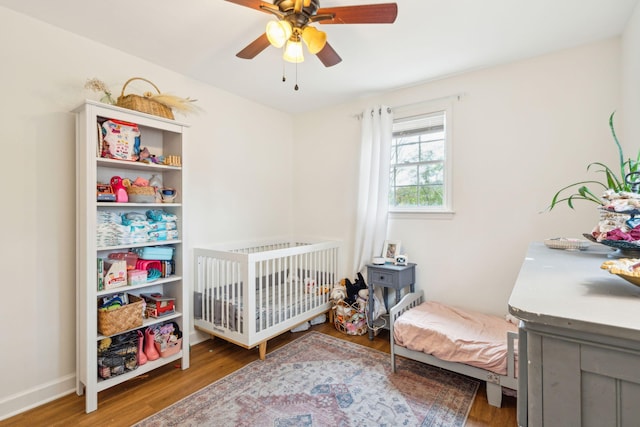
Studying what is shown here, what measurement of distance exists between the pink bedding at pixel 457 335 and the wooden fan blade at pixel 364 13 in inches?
78.3

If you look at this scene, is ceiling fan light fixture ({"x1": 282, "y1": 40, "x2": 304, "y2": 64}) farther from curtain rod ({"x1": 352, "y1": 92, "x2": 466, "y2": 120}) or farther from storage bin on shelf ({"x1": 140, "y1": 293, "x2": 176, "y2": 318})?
storage bin on shelf ({"x1": 140, "y1": 293, "x2": 176, "y2": 318})

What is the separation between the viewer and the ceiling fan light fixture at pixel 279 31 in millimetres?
1501

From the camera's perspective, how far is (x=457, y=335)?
6.77ft

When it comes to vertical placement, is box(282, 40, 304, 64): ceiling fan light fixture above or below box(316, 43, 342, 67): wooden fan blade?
below

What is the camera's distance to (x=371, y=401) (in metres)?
1.91

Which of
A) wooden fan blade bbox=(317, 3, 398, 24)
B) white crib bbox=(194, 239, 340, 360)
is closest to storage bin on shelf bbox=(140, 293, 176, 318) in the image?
white crib bbox=(194, 239, 340, 360)

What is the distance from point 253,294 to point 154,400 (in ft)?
2.94

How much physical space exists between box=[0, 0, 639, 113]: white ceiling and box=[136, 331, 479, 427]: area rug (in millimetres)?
2430

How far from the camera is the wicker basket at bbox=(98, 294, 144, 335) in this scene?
193cm

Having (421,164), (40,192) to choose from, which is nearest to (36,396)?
(40,192)

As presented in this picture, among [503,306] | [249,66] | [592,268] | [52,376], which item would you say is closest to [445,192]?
[503,306]

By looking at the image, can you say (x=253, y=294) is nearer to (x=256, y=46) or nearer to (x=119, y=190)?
(x=119, y=190)

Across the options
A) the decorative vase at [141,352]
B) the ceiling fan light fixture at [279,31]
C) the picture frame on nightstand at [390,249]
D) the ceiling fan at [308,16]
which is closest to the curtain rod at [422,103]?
the picture frame on nightstand at [390,249]

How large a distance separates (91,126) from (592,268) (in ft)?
8.65
